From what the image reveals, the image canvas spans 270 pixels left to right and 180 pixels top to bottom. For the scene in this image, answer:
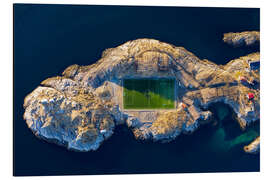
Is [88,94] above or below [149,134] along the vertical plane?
above

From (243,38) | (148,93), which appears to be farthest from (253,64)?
(148,93)

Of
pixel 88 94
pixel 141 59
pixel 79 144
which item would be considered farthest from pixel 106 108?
pixel 141 59

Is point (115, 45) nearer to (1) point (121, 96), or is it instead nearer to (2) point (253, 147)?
(1) point (121, 96)

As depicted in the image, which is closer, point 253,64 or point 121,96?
point 121,96

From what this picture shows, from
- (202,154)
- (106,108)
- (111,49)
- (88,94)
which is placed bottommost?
(202,154)

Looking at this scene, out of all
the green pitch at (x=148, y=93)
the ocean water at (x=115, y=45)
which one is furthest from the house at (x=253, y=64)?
the green pitch at (x=148, y=93)

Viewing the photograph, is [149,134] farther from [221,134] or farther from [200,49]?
[200,49]

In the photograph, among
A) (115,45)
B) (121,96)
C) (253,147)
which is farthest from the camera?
(115,45)
